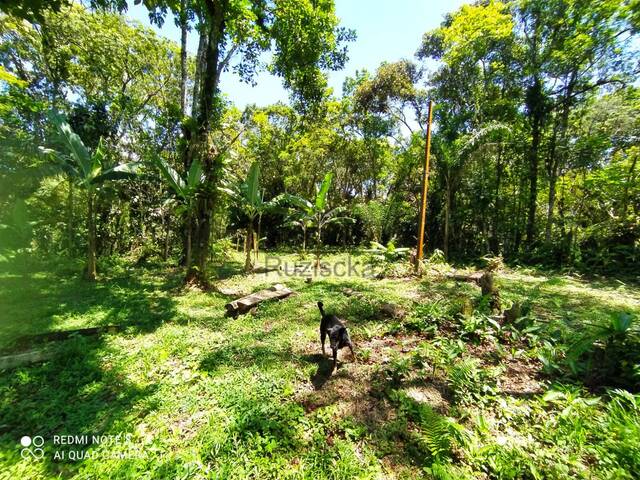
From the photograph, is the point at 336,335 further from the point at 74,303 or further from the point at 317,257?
the point at 317,257

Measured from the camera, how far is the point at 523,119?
39.2 ft

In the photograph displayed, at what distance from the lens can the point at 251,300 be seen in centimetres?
541

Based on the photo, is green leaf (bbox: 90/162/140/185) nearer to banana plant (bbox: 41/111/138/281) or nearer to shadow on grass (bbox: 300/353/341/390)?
banana plant (bbox: 41/111/138/281)

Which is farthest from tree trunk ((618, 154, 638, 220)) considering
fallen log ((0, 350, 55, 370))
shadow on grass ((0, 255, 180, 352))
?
fallen log ((0, 350, 55, 370))

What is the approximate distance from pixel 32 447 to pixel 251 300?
3.41 meters

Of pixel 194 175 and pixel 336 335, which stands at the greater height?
pixel 194 175

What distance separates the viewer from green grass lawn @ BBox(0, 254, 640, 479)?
2006mm

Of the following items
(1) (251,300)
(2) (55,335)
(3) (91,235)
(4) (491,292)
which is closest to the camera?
(2) (55,335)

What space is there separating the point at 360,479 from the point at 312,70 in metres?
8.71

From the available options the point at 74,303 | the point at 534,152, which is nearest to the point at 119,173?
the point at 74,303

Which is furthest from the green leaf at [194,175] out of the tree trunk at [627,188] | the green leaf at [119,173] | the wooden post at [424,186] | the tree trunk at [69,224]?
the tree trunk at [627,188]

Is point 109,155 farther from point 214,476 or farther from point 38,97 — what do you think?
point 214,476

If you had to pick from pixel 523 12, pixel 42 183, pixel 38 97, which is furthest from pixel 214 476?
pixel 523 12

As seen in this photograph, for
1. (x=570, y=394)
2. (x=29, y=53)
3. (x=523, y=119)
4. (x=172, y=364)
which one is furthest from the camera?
(x=523, y=119)
